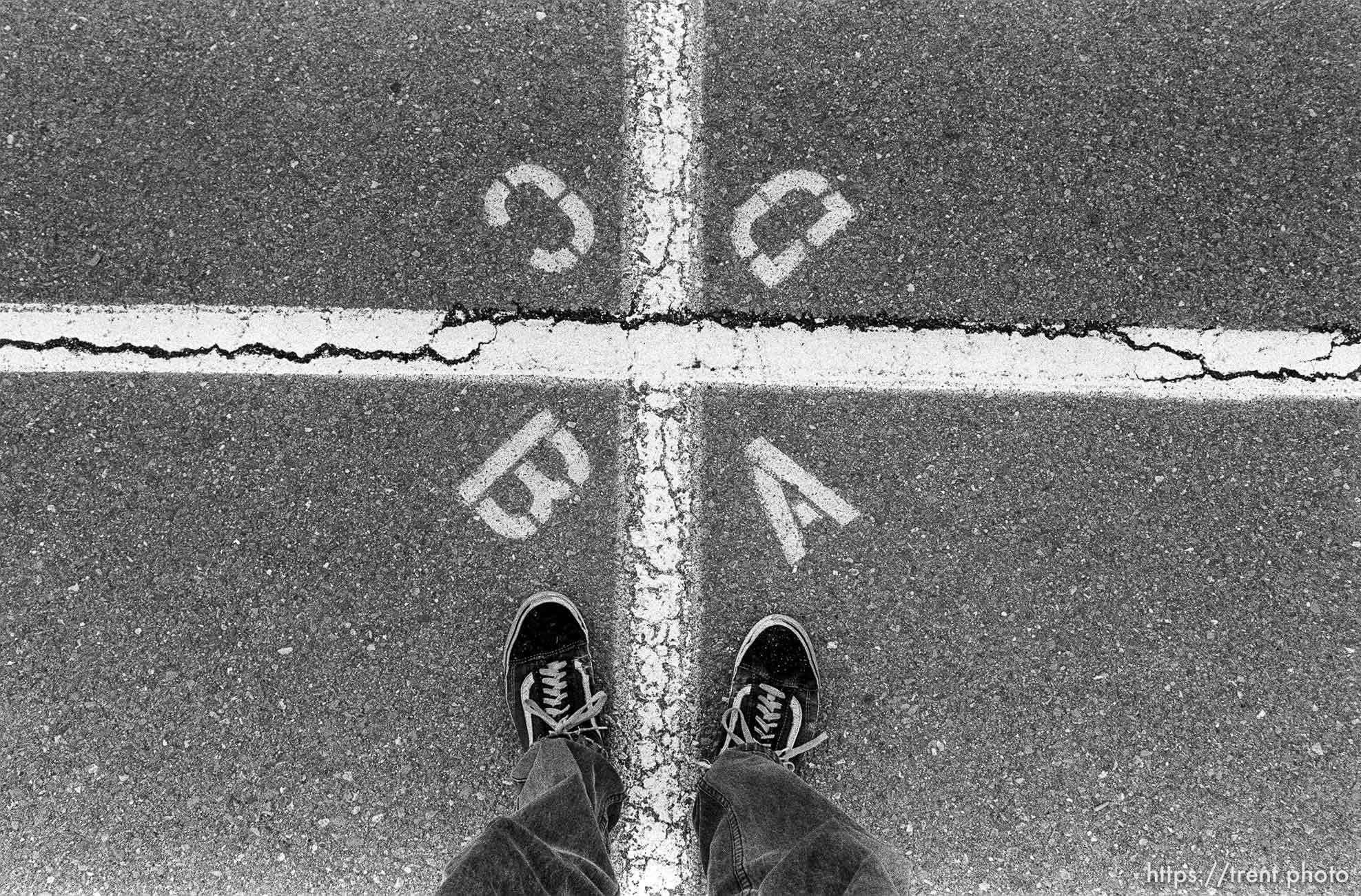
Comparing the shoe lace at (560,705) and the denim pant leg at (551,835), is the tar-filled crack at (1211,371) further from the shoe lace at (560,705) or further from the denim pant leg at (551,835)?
the denim pant leg at (551,835)

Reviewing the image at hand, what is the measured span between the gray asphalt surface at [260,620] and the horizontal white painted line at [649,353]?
8 cm

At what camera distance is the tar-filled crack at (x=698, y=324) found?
7.38 feet

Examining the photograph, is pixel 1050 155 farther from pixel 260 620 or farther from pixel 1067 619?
pixel 260 620

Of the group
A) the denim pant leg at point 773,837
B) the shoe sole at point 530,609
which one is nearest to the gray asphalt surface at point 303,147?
the shoe sole at point 530,609

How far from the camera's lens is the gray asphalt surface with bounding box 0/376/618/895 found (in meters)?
2.19

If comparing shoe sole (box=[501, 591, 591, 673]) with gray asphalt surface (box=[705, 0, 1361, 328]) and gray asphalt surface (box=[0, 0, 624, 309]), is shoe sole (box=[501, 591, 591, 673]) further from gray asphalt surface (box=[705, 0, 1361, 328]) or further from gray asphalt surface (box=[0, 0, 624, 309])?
gray asphalt surface (box=[705, 0, 1361, 328])

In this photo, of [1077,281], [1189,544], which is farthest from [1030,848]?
[1077,281]

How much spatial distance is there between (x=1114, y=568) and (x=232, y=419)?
8.76ft

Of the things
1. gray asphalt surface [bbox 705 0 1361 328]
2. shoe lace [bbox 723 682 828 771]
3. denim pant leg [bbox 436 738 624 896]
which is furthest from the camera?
gray asphalt surface [bbox 705 0 1361 328]

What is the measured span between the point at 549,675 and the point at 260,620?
877 mm

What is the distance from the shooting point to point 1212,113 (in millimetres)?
2314

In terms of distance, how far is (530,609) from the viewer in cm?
220

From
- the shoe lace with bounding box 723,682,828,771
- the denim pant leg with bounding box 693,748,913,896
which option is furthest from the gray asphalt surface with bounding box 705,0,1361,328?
the denim pant leg with bounding box 693,748,913,896

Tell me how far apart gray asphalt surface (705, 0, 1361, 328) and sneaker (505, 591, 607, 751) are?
108cm
